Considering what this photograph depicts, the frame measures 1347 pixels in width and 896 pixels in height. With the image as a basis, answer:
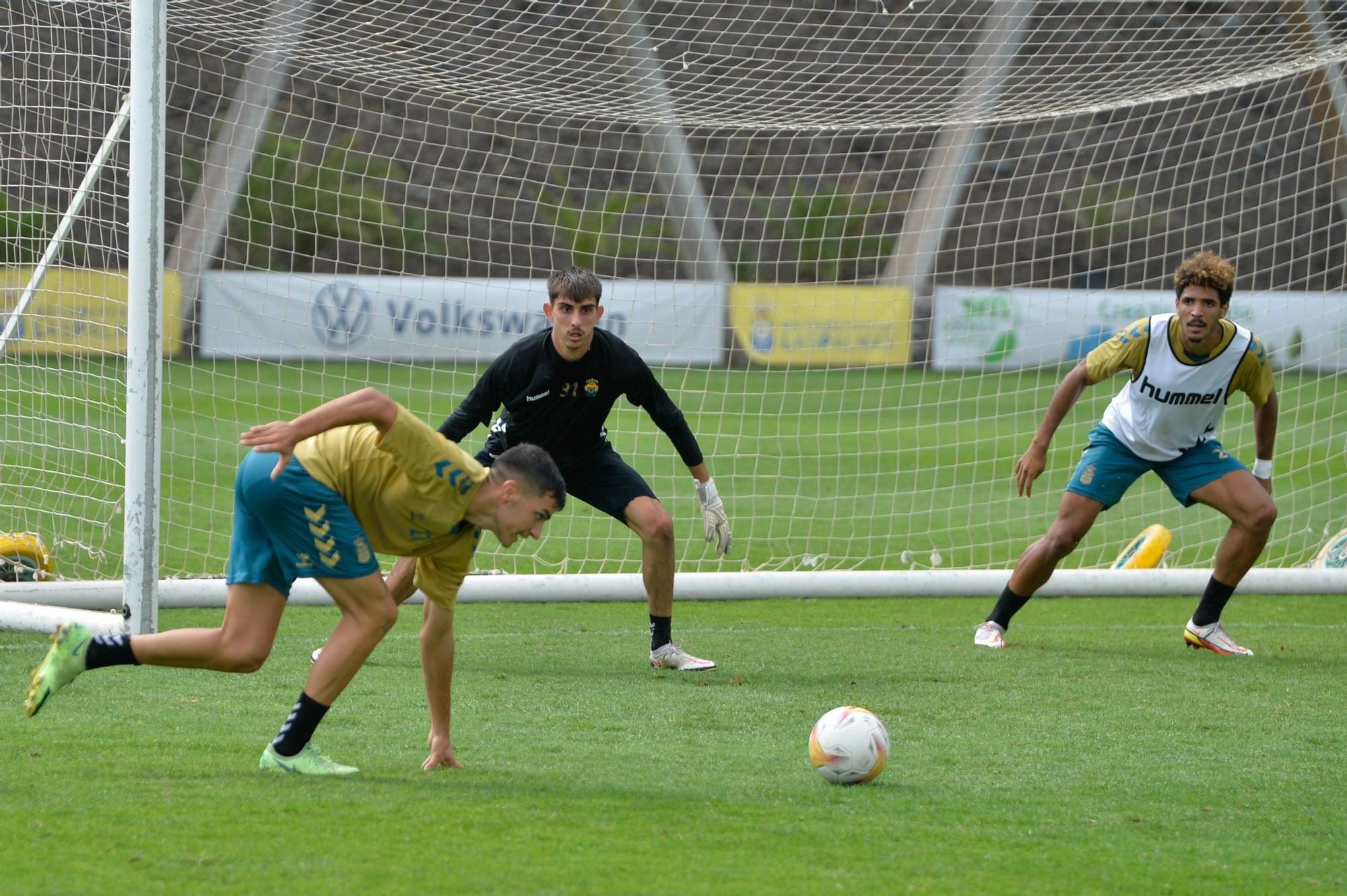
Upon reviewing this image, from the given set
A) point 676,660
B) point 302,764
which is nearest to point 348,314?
point 676,660

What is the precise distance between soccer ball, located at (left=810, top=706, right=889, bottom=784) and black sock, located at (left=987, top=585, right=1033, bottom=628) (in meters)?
2.66

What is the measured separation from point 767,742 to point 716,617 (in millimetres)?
2749

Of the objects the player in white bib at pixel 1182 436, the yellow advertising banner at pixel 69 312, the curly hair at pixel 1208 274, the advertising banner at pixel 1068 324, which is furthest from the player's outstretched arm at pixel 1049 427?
Answer: the advertising banner at pixel 1068 324

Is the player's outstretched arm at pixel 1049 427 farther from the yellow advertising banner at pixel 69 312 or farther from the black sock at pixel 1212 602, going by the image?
the yellow advertising banner at pixel 69 312

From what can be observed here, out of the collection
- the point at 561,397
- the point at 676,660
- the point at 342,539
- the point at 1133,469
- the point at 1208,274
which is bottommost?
the point at 676,660

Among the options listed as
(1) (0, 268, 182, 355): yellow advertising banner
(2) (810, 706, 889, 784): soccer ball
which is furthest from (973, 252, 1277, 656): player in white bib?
(1) (0, 268, 182, 355): yellow advertising banner

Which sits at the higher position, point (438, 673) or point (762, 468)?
point (438, 673)

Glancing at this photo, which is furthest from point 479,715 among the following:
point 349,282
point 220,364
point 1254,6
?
point 349,282

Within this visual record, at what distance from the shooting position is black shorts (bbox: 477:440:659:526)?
6035mm

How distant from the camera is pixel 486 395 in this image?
230 inches

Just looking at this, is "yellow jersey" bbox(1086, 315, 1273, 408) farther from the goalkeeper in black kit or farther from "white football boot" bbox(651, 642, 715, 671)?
"white football boot" bbox(651, 642, 715, 671)

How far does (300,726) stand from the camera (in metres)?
3.92

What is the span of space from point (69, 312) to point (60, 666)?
14.0 feet

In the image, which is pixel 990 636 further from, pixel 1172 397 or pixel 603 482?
pixel 603 482
